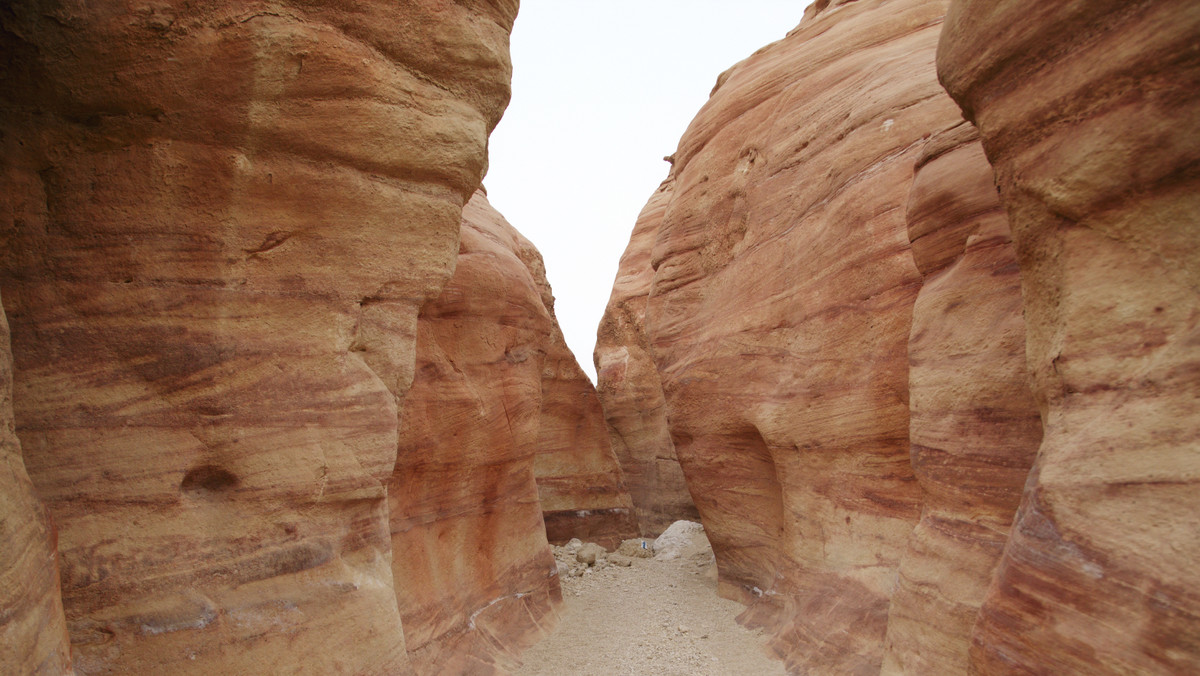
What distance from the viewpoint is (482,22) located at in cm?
420

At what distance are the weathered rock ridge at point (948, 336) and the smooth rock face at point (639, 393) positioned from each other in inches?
171

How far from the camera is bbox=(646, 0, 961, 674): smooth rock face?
5641mm

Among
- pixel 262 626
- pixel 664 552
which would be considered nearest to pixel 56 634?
pixel 262 626

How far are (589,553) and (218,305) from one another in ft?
24.8

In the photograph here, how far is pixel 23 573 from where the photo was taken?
2457 millimetres

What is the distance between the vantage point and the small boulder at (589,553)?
32.6 feet

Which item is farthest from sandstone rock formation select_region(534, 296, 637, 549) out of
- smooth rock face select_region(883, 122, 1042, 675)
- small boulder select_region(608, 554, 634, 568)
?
smooth rock face select_region(883, 122, 1042, 675)

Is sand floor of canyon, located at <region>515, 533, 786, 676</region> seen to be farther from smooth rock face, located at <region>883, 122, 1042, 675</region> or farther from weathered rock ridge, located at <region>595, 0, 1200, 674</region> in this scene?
smooth rock face, located at <region>883, 122, 1042, 675</region>

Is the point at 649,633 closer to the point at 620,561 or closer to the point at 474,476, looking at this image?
the point at 474,476

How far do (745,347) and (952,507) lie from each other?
341 cm

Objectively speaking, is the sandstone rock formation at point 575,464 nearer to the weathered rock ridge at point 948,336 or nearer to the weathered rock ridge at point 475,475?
the weathered rock ridge at point 948,336

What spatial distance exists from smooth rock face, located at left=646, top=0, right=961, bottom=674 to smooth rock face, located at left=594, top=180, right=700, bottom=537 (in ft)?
14.1

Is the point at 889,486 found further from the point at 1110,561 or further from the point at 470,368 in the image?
the point at 470,368

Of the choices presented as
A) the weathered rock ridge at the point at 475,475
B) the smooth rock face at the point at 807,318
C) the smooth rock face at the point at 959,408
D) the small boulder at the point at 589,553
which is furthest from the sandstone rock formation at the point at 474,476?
the smooth rock face at the point at 959,408
